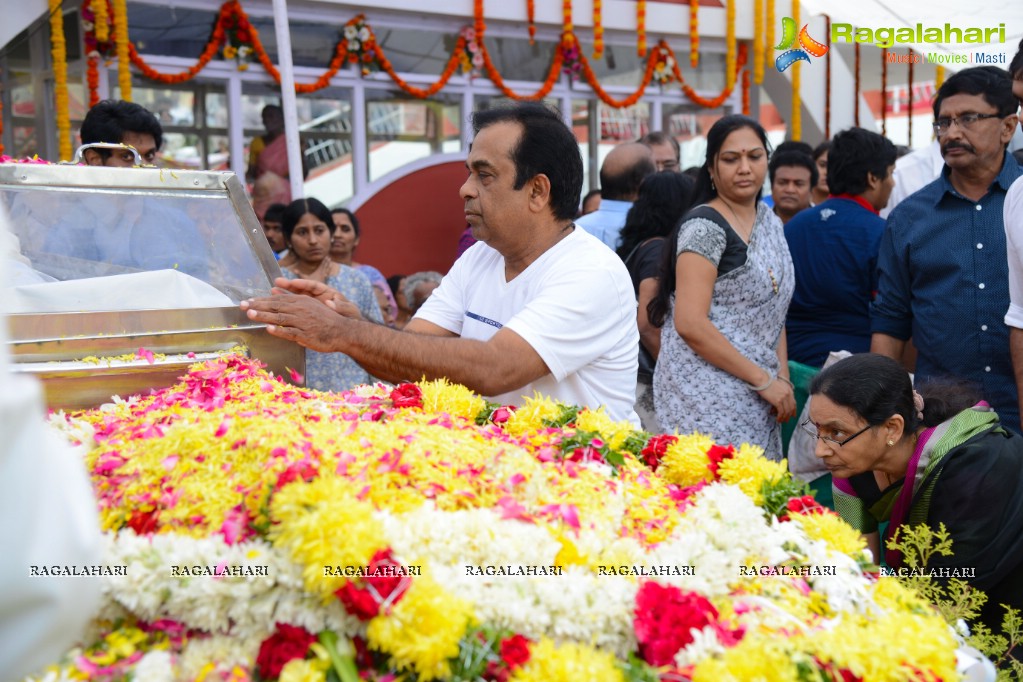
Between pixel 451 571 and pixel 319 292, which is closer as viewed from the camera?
pixel 451 571

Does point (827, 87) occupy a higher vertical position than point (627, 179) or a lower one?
higher

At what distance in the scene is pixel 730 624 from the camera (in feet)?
4.52

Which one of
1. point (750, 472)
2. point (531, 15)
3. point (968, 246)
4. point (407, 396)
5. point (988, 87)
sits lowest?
point (750, 472)

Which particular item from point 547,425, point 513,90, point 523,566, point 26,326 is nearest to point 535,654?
point 523,566

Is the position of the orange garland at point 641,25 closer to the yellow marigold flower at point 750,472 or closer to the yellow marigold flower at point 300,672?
the yellow marigold flower at point 750,472

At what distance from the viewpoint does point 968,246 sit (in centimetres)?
336

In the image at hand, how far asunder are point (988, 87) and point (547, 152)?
71.3 inches

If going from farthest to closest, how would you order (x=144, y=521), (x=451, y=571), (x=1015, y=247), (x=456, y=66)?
(x=456, y=66) < (x=1015, y=247) < (x=144, y=521) < (x=451, y=571)

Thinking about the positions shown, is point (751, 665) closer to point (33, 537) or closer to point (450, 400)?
point (33, 537)

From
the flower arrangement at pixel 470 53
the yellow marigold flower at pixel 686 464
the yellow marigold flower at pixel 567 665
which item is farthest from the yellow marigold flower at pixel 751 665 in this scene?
the flower arrangement at pixel 470 53

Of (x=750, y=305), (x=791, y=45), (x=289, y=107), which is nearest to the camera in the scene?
(x=750, y=305)

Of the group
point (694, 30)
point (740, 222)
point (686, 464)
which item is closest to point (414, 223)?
point (694, 30)

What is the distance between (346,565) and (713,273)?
2357mm

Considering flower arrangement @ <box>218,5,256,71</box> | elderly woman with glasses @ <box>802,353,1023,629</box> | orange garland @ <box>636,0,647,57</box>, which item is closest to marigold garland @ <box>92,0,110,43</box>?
flower arrangement @ <box>218,5,256,71</box>
